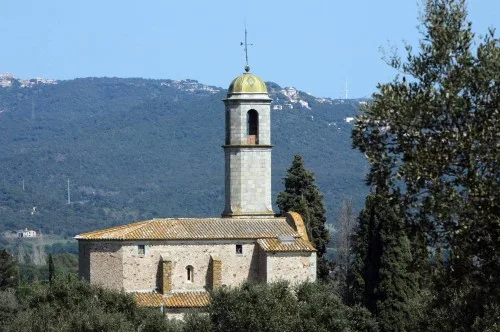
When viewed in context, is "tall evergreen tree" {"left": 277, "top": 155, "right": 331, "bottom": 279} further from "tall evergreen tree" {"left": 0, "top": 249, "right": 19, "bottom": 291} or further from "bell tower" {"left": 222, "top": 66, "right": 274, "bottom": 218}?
"tall evergreen tree" {"left": 0, "top": 249, "right": 19, "bottom": 291}

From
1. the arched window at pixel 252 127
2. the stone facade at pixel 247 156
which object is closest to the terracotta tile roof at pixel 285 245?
the stone facade at pixel 247 156

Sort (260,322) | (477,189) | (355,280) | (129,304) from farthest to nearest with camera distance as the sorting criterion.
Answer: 1. (355,280)
2. (129,304)
3. (260,322)
4. (477,189)

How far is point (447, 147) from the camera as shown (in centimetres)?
2161

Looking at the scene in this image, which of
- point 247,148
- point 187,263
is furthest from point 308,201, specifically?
point 187,263

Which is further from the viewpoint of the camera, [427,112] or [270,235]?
[270,235]

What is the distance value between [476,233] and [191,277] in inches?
1299

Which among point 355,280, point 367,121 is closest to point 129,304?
point 355,280

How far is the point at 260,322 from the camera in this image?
42031 millimetres

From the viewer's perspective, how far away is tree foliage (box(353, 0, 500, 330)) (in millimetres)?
21297

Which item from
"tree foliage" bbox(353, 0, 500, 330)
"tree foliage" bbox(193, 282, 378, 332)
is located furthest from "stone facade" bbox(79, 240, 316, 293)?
"tree foliage" bbox(353, 0, 500, 330)

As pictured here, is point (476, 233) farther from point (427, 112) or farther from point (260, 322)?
point (260, 322)

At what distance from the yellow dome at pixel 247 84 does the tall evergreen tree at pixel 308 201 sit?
10.2 feet

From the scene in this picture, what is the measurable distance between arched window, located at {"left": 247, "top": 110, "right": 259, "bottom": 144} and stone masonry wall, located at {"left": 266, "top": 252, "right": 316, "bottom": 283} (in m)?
7.14

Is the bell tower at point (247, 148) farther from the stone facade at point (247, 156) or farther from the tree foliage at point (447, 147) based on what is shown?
the tree foliage at point (447, 147)
